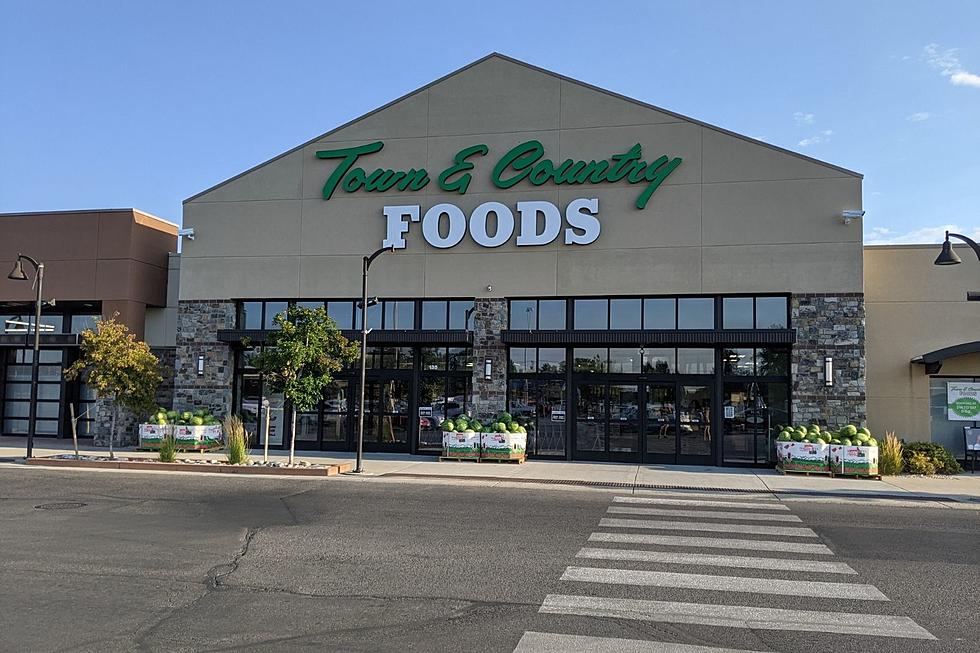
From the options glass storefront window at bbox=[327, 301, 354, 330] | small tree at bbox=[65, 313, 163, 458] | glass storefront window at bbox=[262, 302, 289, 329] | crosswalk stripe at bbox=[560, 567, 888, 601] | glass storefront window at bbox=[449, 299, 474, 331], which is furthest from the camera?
glass storefront window at bbox=[262, 302, 289, 329]

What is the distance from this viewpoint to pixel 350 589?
7.59 meters

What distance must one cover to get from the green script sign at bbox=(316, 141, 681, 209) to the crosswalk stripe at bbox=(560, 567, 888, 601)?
14795 millimetres

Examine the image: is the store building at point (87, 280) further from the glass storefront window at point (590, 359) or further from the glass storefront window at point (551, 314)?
the glass storefront window at point (590, 359)

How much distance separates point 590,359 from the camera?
2153 centimetres

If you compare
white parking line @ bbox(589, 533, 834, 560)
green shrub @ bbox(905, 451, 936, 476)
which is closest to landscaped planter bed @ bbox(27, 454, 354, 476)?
white parking line @ bbox(589, 533, 834, 560)

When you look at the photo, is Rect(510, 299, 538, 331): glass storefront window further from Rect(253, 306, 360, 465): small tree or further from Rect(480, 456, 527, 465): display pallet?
Rect(253, 306, 360, 465): small tree

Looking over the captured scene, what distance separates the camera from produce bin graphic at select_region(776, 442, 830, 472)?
18.5 m

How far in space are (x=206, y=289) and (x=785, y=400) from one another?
1707cm

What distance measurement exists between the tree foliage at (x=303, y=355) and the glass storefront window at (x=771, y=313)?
10.5 m

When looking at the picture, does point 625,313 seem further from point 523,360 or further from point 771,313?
point 771,313

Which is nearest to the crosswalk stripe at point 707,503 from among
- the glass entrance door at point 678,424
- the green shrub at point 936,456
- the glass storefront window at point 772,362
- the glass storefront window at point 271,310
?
the glass entrance door at point 678,424

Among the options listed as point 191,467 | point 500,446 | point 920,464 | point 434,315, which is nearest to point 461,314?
point 434,315

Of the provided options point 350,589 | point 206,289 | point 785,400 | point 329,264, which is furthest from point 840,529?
point 206,289

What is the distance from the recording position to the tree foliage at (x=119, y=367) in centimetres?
1984
